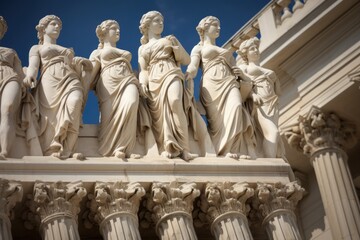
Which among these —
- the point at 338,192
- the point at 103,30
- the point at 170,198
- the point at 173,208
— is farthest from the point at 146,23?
the point at 338,192

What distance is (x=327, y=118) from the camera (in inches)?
1096

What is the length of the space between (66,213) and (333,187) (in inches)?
272

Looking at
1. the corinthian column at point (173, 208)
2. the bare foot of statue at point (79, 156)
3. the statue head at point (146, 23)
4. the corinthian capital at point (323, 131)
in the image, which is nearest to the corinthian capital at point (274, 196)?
the corinthian column at point (173, 208)

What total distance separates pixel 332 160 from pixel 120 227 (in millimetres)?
6888

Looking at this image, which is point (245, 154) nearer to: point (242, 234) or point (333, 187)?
point (242, 234)

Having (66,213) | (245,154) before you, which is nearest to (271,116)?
(245,154)

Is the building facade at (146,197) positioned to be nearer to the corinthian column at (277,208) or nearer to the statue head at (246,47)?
the corinthian column at (277,208)

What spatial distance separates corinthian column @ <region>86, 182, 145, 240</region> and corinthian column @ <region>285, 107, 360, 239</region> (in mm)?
5564

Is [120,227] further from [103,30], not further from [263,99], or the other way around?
[263,99]

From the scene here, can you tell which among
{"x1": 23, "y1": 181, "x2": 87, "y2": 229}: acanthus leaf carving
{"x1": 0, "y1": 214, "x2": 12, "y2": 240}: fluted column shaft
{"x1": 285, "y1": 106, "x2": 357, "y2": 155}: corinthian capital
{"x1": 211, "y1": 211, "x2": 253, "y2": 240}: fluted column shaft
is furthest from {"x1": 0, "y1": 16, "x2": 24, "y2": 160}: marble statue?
{"x1": 285, "y1": 106, "x2": 357, "y2": 155}: corinthian capital

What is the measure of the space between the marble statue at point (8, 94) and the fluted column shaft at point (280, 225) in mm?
3798

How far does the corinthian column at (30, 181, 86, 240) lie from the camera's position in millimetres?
21234

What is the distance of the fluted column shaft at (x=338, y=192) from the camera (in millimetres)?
26345

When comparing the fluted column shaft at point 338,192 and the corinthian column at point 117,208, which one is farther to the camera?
the fluted column shaft at point 338,192
